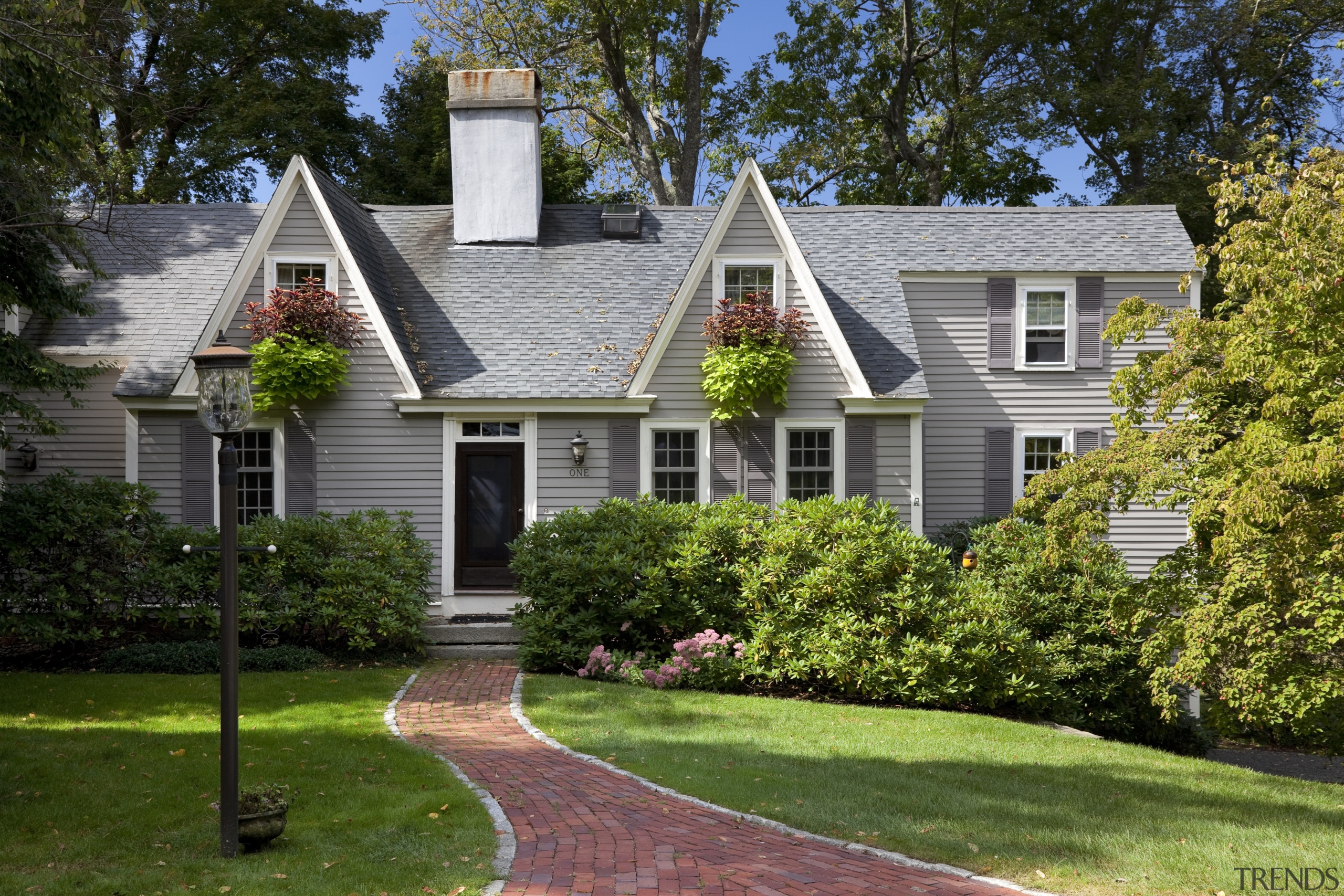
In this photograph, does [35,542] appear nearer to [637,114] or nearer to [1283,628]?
[1283,628]

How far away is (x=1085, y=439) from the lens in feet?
53.8

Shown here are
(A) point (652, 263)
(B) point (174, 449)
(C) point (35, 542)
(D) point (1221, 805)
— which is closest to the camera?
(D) point (1221, 805)

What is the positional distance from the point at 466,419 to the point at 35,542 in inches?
219

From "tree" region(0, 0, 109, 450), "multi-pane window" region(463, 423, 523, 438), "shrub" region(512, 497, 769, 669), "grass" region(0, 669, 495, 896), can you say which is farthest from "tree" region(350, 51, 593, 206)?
"grass" region(0, 669, 495, 896)

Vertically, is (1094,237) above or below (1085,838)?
above

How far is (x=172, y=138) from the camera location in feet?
81.7

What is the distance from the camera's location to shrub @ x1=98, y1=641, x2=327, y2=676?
36.3 ft

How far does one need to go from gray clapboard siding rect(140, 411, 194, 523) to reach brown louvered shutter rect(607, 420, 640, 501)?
6.13 meters

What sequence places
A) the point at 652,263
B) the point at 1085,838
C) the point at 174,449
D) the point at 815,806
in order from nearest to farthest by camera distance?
the point at 1085,838 → the point at 815,806 → the point at 174,449 → the point at 652,263

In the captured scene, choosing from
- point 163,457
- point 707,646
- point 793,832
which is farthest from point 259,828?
point 163,457

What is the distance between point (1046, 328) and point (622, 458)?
7.81m

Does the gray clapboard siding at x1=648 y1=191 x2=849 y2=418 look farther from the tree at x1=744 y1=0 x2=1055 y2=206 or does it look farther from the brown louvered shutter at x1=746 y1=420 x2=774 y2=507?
the tree at x1=744 y1=0 x2=1055 y2=206

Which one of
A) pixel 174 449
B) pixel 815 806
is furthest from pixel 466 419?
pixel 815 806

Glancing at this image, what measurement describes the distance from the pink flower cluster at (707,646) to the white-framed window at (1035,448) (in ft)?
24.9
